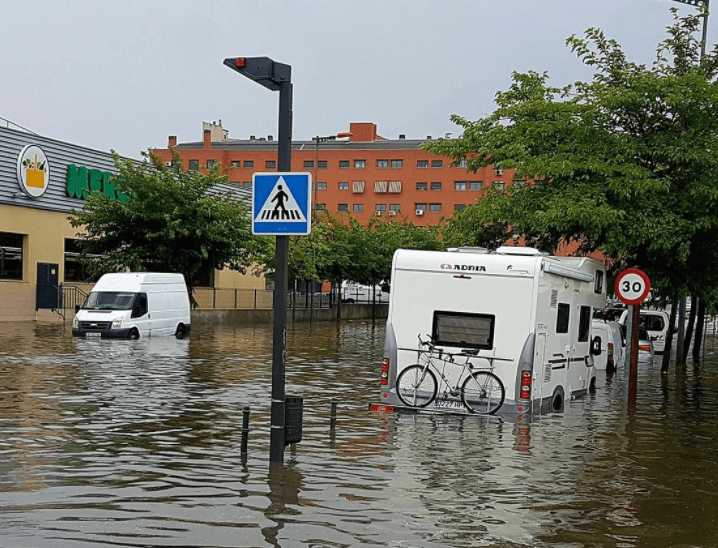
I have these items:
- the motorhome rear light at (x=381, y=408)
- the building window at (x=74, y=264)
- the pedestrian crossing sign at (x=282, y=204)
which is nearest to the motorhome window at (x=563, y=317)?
the motorhome rear light at (x=381, y=408)

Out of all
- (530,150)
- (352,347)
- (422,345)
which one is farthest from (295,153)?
(422,345)

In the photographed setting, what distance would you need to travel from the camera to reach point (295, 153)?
126 metres

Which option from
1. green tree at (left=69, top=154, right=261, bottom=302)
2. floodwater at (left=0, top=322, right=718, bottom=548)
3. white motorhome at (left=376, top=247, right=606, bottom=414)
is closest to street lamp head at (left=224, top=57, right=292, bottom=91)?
floodwater at (left=0, top=322, right=718, bottom=548)

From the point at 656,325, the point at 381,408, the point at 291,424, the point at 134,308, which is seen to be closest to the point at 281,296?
the point at 291,424

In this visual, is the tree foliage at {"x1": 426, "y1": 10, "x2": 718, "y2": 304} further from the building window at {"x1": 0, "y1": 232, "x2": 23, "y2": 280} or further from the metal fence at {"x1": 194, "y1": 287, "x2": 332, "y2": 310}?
the metal fence at {"x1": 194, "y1": 287, "x2": 332, "y2": 310}

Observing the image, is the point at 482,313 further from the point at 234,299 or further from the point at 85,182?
the point at 234,299

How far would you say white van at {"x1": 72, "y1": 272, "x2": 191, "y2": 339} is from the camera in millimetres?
34375

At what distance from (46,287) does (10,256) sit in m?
2.17

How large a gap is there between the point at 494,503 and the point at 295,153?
117 metres

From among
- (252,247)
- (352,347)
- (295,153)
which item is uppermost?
(295,153)

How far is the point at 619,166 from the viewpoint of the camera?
73.0ft

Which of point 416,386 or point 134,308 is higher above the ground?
point 134,308

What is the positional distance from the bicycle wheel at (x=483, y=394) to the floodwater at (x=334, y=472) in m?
0.23

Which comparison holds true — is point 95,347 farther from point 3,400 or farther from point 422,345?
point 422,345
